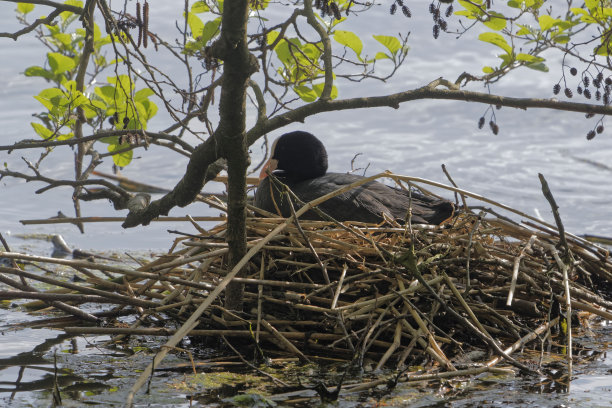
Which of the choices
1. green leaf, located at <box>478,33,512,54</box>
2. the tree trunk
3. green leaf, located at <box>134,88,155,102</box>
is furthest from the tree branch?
green leaf, located at <box>134,88,155,102</box>

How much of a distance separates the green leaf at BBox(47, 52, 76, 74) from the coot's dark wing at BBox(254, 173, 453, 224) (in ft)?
4.14

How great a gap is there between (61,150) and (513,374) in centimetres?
708

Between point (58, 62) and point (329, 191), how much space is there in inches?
65.9

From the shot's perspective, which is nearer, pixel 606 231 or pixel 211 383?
pixel 211 383

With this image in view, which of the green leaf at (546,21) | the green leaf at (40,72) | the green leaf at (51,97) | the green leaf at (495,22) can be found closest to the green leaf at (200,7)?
the green leaf at (51,97)

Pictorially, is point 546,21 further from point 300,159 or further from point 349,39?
point 300,159

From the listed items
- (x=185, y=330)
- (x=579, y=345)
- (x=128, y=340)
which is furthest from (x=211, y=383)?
(x=579, y=345)

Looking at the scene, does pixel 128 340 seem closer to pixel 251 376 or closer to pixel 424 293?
pixel 251 376

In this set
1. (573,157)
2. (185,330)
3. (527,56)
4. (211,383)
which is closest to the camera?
(185,330)

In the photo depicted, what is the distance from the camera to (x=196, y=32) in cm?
454

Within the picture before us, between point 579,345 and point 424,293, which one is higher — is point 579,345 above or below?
below

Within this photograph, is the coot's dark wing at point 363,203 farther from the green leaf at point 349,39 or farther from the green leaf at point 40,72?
the green leaf at point 40,72

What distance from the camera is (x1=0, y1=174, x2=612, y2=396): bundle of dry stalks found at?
3.49 meters

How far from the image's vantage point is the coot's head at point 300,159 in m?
5.46
